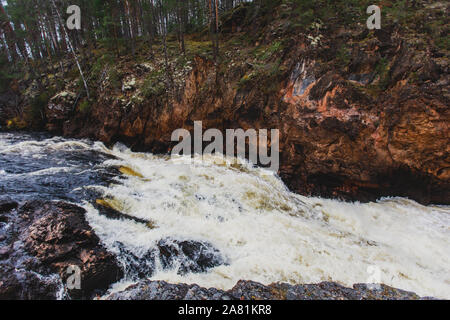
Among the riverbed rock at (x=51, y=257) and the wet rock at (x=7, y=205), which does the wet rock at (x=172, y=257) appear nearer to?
the riverbed rock at (x=51, y=257)

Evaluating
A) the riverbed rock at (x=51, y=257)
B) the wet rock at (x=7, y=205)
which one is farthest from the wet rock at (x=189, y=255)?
the wet rock at (x=7, y=205)

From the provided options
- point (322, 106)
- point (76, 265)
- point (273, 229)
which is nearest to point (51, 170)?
point (76, 265)

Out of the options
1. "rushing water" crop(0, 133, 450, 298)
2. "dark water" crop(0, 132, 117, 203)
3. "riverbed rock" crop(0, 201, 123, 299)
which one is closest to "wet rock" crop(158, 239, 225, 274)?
"rushing water" crop(0, 133, 450, 298)

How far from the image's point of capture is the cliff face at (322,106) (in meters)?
7.31

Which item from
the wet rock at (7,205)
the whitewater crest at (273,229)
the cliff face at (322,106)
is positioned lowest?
the whitewater crest at (273,229)

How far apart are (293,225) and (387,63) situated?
7.57 metres

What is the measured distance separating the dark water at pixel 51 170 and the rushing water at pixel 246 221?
0.11 feet

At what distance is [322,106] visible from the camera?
27.9 ft

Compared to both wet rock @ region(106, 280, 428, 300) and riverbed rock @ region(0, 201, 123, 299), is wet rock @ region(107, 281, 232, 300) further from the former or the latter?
riverbed rock @ region(0, 201, 123, 299)

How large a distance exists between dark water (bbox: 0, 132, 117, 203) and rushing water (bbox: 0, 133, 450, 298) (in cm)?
3

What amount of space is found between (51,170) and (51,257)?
16.0 ft

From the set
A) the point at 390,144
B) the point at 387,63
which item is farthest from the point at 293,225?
the point at 387,63

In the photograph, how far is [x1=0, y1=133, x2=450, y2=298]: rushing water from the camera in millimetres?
4426
